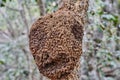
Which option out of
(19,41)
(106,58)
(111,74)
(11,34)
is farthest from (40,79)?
(111,74)

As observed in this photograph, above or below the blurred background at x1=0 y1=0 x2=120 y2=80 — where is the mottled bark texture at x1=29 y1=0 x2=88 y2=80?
above

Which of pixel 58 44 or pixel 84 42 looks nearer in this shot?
pixel 58 44

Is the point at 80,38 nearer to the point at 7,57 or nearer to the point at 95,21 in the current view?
the point at 95,21

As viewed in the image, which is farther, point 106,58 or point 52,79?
point 106,58

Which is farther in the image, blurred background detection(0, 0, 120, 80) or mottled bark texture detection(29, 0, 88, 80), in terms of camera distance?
blurred background detection(0, 0, 120, 80)

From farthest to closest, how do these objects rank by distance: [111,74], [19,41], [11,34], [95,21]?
[111,74]
[11,34]
[19,41]
[95,21]
